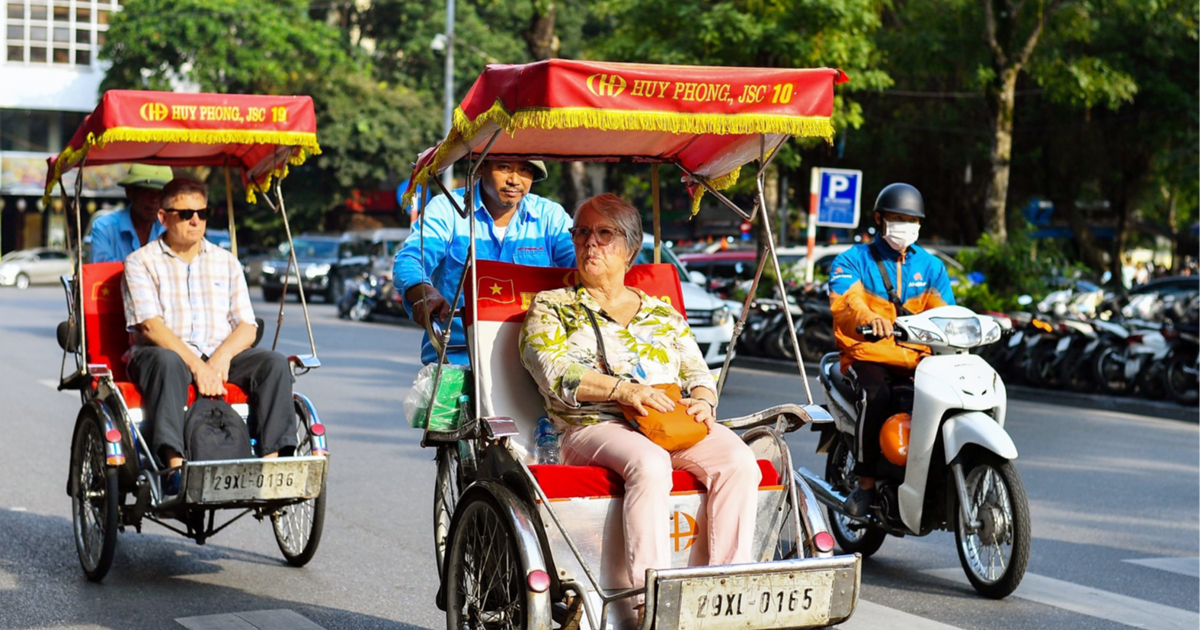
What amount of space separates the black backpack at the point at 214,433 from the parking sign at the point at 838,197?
1368 cm

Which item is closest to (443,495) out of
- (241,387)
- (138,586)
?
(241,387)

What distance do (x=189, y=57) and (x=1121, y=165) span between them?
3126 cm

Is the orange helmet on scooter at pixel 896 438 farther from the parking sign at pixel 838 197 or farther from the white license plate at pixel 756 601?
the parking sign at pixel 838 197

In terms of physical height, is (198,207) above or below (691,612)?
above

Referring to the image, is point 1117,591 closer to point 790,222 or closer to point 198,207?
point 198,207

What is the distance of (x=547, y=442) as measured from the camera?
4.69 m

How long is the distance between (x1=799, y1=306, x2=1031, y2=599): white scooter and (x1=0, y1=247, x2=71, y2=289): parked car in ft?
148

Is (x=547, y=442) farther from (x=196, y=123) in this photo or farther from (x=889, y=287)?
(x=196, y=123)

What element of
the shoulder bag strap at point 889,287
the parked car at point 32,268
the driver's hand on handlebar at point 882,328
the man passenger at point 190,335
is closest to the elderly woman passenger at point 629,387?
the driver's hand on handlebar at point 882,328

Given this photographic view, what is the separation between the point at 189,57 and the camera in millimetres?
49281

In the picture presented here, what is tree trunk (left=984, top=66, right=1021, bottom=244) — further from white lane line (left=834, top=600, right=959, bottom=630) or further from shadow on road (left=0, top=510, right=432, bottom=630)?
shadow on road (left=0, top=510, right=432, bottom=630)

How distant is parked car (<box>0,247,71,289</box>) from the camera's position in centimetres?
4725

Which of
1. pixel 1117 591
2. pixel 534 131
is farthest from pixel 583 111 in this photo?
pixel 1117 591

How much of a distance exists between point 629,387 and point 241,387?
2.58 meters
